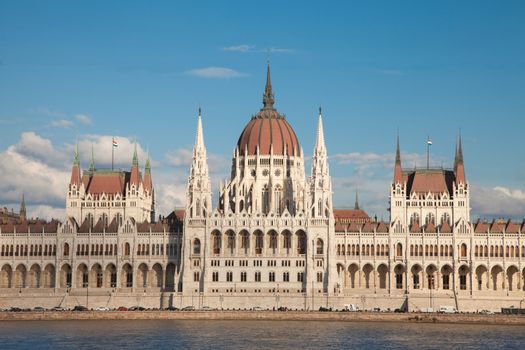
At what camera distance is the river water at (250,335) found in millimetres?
122812

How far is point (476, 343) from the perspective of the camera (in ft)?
413

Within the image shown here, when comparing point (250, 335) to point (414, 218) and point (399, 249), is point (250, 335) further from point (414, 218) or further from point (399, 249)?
point (414, 218)

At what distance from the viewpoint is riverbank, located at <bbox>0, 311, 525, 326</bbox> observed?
15127cm

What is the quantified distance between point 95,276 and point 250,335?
2025 inches

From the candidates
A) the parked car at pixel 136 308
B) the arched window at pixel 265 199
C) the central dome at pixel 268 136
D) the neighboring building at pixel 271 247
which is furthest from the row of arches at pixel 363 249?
the parked car at pixel 136 308

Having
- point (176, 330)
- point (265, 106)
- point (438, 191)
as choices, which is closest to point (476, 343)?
point (176, 330)

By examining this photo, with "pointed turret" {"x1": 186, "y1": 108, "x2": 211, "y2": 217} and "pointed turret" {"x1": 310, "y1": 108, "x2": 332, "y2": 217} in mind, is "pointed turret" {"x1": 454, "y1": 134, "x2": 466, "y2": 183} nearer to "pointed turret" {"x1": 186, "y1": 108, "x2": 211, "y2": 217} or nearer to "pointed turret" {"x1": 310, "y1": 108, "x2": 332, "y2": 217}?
"pointed turret" {"x1": 310, "y1": 108, "x2": 332, "y2": 217}

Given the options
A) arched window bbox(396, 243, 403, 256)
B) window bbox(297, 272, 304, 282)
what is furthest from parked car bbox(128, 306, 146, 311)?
arched window bbox(396, 243, 403, 256)

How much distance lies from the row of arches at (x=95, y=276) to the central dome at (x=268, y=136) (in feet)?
73.8

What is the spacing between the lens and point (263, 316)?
156m

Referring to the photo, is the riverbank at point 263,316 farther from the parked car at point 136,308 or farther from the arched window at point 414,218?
the arched window at point 414,218

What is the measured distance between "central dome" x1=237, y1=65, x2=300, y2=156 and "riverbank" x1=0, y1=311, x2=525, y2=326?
34980 mm

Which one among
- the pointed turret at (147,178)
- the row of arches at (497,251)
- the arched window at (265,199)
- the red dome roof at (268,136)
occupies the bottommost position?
the row of arches at (497,251)

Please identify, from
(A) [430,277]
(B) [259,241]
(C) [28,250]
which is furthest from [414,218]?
(C) [28,250]
